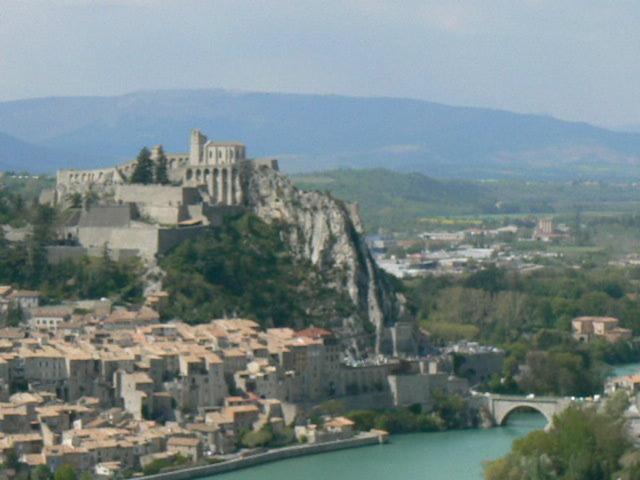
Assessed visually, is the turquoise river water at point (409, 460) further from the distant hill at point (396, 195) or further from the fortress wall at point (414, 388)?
the distant hill at point (396, 195)

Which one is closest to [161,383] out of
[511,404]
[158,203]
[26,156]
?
[511,404]

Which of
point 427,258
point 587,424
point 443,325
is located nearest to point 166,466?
point 587,424

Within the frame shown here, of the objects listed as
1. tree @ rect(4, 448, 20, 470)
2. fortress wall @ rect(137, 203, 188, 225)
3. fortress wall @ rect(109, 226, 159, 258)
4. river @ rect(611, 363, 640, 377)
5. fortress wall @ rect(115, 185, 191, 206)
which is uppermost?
fortress wall @ rect(115, 185, 191, 206)

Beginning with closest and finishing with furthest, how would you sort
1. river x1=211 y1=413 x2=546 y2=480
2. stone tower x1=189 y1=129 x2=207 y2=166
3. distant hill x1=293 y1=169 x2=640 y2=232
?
river x1=211 y1=413 x2=546 y2=480
stone tower x1=189 y1=129 x2=207 y2=166
distant hill x1=293 y1=169 x2=640 y2=232

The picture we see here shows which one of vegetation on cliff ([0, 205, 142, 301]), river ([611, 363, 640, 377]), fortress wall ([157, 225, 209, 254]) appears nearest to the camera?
vegetation on cliff ([0, 205, 142, 301])

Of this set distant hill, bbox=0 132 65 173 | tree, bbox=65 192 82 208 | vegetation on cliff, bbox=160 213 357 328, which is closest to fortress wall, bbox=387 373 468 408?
vegetation on cliff, bbox=160 213 357 328

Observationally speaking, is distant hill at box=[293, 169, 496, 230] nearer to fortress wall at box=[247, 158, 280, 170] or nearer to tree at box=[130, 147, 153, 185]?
fortress wall at box=[247, 158, 280, 170]

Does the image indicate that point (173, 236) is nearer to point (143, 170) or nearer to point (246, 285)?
point (246, 285)
